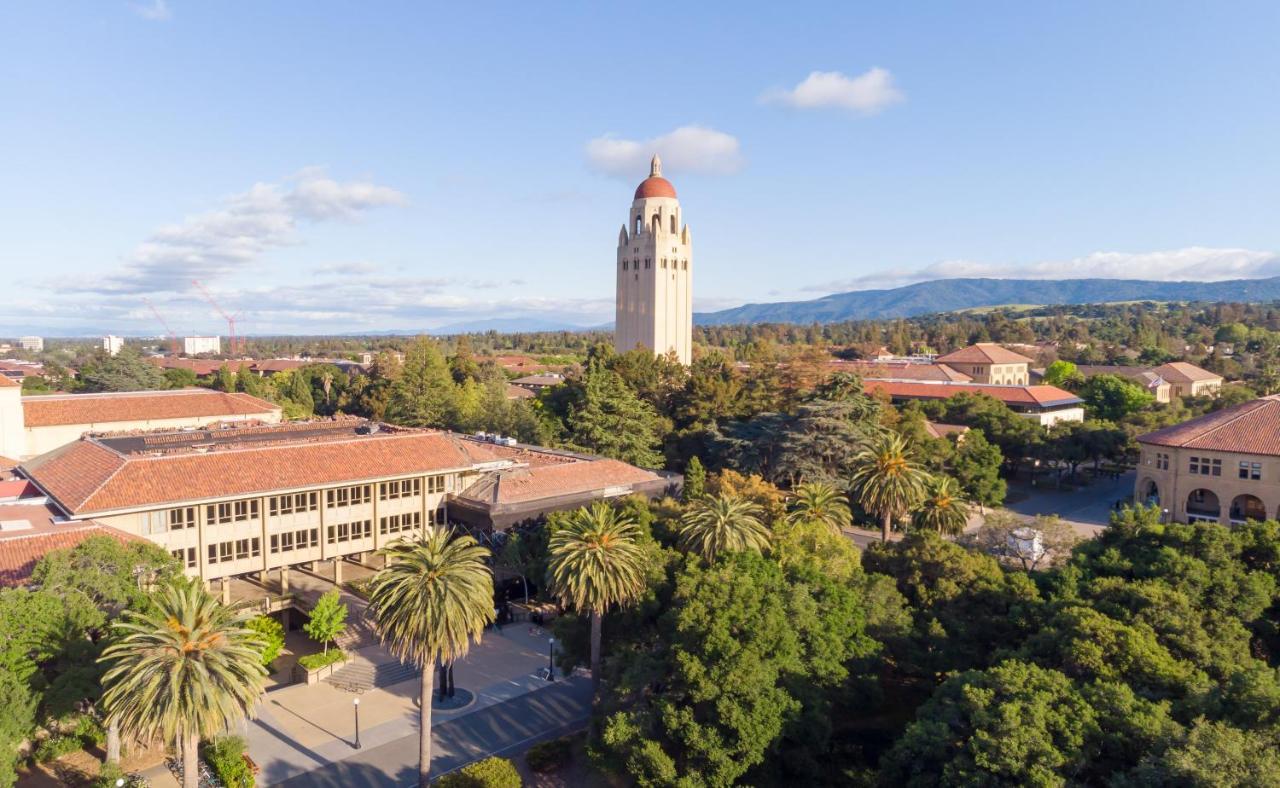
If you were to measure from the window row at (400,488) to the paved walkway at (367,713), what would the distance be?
9204 millimetres

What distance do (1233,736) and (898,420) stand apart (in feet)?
146

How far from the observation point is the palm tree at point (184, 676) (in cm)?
2186

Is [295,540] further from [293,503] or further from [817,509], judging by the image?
[817,509]

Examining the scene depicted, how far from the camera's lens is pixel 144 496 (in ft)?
119

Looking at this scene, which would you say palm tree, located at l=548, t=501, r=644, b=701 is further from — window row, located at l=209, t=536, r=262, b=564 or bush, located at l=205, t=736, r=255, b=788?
window row, located at l=209, t=536, r=262, b=564

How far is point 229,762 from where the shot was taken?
86.7 ft

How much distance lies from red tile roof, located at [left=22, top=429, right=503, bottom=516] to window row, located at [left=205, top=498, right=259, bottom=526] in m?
0.98

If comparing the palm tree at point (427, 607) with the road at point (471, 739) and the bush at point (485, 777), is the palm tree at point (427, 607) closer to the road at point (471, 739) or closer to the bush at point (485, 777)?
the bush at point (485, 777)

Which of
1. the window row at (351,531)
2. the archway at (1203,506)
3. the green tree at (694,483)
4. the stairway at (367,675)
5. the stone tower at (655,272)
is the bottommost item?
the stairway at (367,675)

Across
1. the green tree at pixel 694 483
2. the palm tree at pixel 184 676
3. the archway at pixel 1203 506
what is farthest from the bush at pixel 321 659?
the archway at pixel 1203 506

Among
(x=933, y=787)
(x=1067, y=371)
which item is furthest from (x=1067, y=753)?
(x=1067, y=371)

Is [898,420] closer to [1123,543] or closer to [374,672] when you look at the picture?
[1123,543]

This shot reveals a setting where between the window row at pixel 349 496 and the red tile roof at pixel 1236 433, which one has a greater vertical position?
the red tile roof at pixel 1236 433

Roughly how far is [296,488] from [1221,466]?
5758 cm
